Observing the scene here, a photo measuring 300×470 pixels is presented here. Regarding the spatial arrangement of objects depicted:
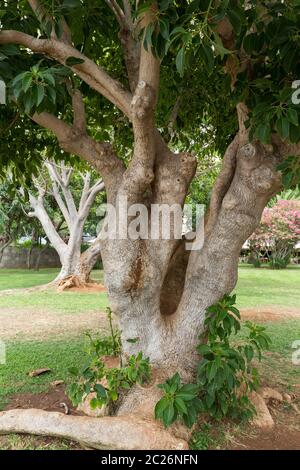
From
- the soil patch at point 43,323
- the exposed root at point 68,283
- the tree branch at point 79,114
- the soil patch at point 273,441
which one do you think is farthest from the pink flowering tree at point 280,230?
the tree branch at point 79,114

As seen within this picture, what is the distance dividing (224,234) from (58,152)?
7.70 ft

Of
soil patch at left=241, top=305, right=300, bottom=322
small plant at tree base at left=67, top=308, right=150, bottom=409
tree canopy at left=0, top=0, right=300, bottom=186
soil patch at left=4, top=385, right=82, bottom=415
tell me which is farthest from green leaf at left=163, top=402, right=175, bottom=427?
soil patch at left=241, top=305, right=300, bottom=322

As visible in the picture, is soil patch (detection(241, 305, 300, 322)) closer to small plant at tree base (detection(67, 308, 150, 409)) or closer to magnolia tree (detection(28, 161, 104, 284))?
small plant at tree base (detection(67, 308, 150, 409))

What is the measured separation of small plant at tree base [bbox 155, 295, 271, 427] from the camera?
267 centimetres

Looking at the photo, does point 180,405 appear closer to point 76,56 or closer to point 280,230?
point 76,56

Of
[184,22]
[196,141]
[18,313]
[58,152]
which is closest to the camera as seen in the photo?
[184,22]

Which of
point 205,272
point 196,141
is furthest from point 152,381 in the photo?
point 196,141

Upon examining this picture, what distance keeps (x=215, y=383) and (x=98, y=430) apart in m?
0.79

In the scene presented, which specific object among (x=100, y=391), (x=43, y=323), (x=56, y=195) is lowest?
(x=43, y=323)

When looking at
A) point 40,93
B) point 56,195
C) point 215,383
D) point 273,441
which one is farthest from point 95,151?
point 56,195

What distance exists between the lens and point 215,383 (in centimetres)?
278

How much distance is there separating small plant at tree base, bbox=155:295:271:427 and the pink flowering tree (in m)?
17.3

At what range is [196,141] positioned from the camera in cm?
589

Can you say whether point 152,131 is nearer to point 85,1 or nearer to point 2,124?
point 85,1
